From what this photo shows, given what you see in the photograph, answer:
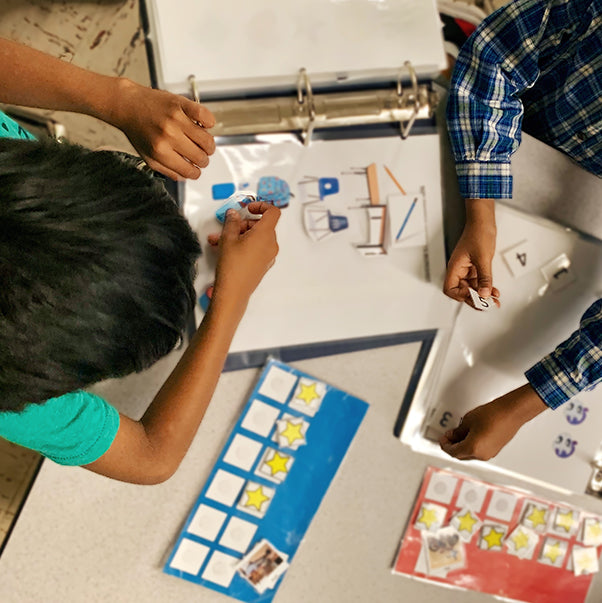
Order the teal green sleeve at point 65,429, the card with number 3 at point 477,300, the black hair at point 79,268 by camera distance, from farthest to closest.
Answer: the card with number 3 at point 477,300, the teal green sleeve at point 65,429, the black hair at point 79,268

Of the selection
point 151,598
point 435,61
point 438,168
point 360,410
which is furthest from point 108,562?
point 435,61

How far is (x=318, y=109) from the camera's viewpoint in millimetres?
743

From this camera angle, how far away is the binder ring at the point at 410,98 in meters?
0.76

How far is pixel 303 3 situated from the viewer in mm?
760

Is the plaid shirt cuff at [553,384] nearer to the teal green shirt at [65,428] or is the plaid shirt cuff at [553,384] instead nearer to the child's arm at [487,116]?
the child's arm at [487,116]

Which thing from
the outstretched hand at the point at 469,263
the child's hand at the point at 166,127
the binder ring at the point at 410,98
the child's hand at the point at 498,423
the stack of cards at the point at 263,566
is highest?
the binder ring at the point at 410,98

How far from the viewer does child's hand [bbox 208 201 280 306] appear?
63cm

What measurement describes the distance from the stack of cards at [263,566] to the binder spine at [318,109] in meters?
0.54

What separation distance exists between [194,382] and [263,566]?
0.28 meters

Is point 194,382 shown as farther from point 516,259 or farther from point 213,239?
point 516,259

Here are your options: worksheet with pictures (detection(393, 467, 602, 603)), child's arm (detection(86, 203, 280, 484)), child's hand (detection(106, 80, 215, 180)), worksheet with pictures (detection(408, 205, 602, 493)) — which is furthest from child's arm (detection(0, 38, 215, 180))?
worksheet with pictures (detection(393, 467, 602, 603))

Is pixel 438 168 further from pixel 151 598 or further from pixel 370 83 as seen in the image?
pixel 151 598

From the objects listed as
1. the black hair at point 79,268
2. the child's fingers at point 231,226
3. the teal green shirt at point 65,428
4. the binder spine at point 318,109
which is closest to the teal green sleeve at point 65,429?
the teal green shirt at point 65,428

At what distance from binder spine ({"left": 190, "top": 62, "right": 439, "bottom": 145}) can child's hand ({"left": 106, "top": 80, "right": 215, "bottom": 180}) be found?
0.48ft
